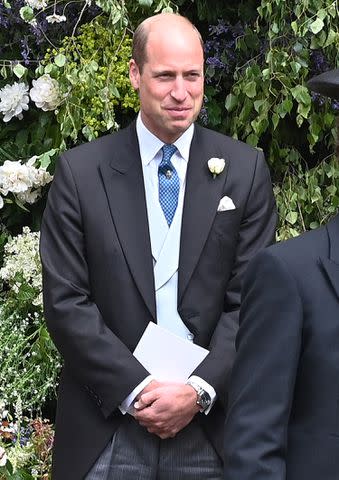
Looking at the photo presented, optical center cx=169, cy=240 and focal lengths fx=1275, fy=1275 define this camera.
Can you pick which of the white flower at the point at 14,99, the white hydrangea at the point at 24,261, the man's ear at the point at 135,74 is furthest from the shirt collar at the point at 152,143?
the white flower at the point at 14,99

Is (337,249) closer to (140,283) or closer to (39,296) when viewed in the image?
(140,283)

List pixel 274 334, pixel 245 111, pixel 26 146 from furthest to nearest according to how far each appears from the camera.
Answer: pixel 26 146 < pixel 245 111 < pixel 274 334

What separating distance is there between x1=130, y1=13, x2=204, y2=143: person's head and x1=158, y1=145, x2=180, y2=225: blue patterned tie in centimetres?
4

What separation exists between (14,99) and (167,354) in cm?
197

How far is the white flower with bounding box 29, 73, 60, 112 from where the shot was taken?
4855mm

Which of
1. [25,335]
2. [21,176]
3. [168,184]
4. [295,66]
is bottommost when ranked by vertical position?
[25,335]

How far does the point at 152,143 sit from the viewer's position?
3543mm

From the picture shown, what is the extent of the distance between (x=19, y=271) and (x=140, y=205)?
4.97 feet

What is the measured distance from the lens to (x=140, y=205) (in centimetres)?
→ 350

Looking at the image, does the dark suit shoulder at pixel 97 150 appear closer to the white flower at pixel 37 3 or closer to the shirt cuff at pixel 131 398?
the shirt cuff at pixel 131 398

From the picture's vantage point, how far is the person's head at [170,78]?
137 inches

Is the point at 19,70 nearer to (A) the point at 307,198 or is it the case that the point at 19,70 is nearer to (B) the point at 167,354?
(A) the point at 307,198


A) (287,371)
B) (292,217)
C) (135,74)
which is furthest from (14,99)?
(287,371)

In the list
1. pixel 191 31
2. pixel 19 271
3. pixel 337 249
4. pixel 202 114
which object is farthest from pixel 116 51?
pixel 337 249
